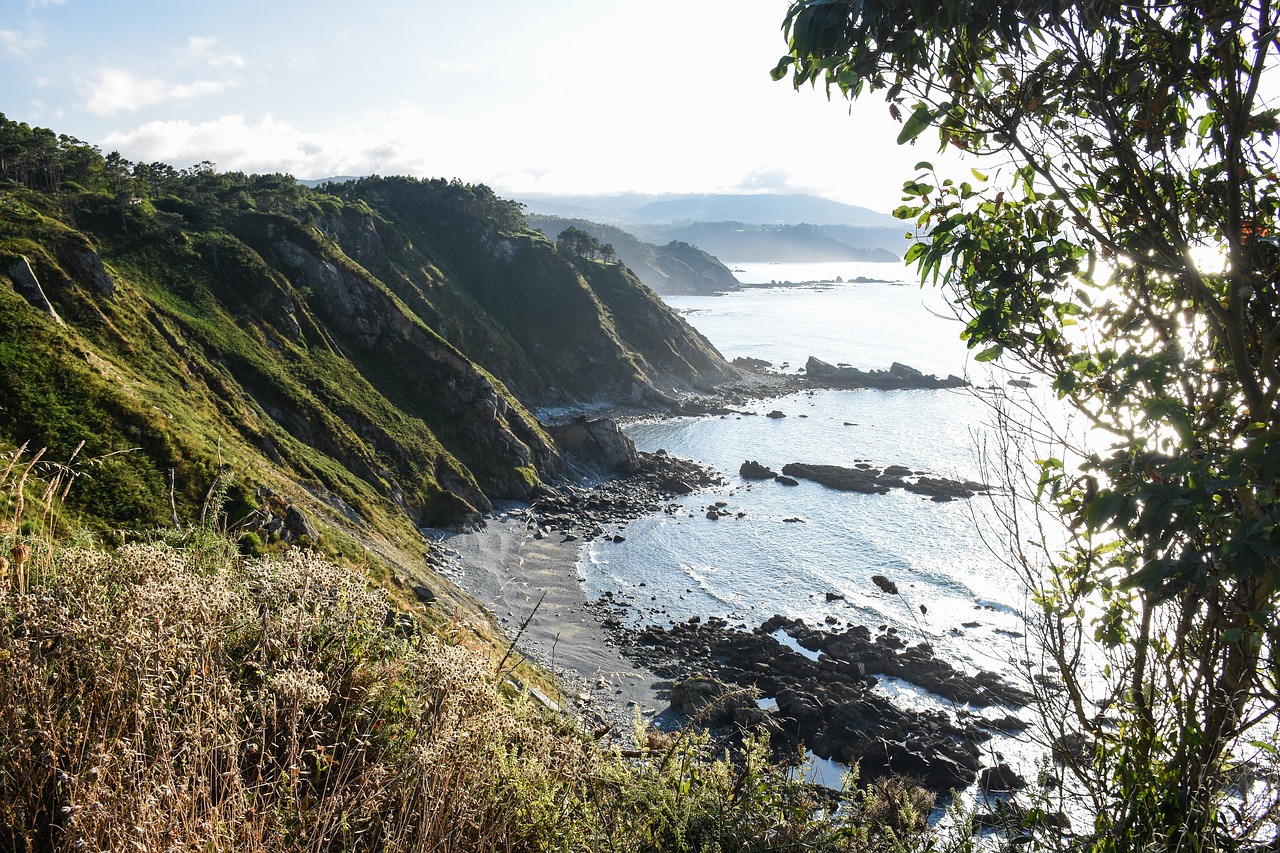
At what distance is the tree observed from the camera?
3.45m

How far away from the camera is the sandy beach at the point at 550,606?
29562mm

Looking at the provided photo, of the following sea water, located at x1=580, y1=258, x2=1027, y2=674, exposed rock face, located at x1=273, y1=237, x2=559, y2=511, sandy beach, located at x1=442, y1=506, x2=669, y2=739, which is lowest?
sandy beach, located at x1=442, y1=506, x2=669, y2=739

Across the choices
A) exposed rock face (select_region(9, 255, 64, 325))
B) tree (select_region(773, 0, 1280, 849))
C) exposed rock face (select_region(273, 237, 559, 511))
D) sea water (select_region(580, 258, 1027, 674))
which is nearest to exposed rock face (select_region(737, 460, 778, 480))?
sea water (select_region(580, 258, 1027, 674))

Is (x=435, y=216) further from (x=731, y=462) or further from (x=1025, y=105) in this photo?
(x=1025, y=105)

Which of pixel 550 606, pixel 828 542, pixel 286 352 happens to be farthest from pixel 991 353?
pixel 286 352

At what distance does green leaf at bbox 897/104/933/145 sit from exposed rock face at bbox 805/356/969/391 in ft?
331

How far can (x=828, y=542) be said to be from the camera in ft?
159

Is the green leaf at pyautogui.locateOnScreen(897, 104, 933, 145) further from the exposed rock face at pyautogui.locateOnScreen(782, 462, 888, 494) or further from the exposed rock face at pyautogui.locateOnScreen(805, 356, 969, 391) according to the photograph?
the exposed rock face at pyautogui.locateOnScreen(805, 356, 969, 391)

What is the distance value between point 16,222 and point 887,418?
7881 cm

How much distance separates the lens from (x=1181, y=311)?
4.51m

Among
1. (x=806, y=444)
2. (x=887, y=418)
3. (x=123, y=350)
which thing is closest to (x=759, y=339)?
(x=887, y=418)

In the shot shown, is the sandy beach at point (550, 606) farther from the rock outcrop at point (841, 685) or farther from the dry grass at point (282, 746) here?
the dry grass at point (282, 746)

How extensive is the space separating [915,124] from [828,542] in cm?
4672

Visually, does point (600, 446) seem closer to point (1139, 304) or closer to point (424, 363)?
point (424, 363)
